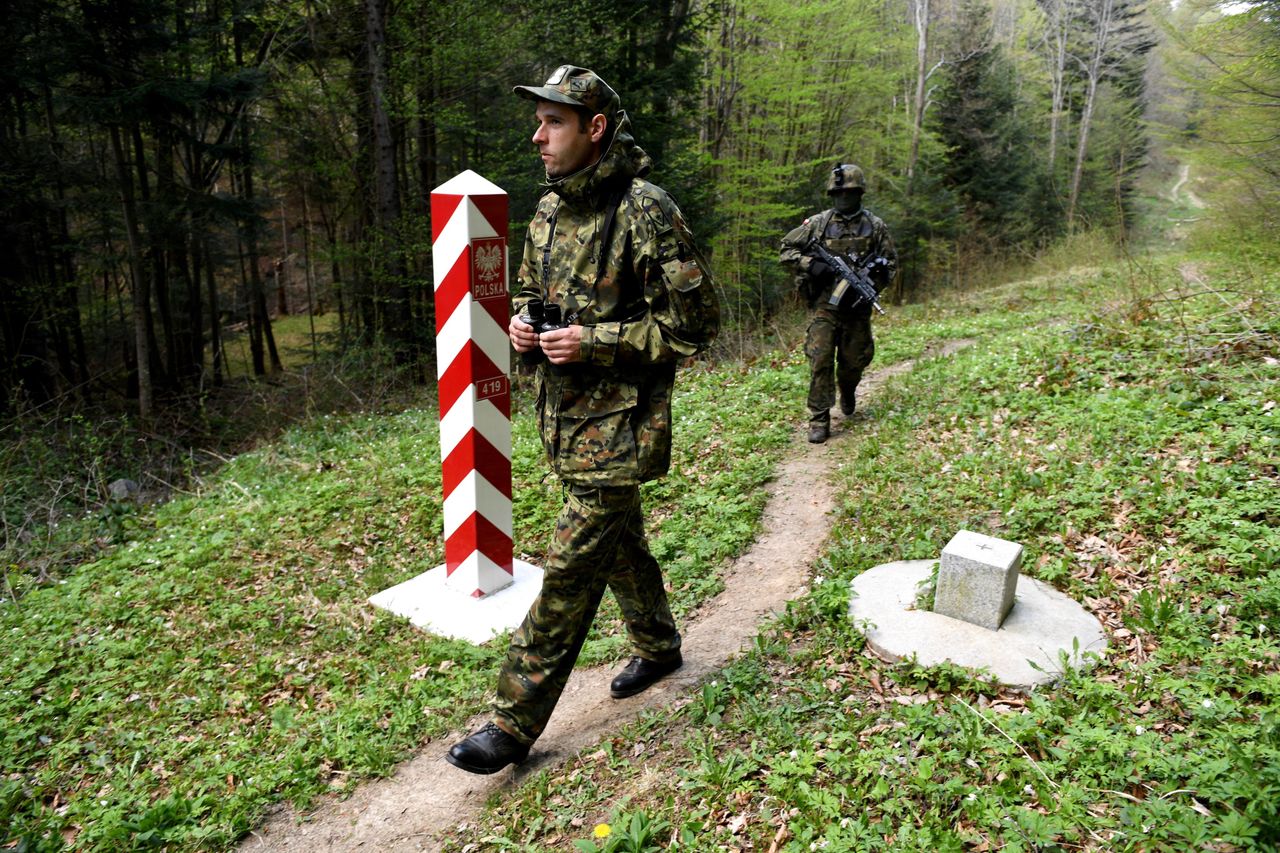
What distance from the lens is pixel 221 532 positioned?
6.34 metres

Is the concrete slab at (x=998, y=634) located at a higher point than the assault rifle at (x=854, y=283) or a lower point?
lower

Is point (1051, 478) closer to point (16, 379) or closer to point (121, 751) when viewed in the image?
point (121, 751)

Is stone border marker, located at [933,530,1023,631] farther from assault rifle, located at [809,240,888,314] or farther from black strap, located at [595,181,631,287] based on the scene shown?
assault rifle, located at [809,240,888,314]

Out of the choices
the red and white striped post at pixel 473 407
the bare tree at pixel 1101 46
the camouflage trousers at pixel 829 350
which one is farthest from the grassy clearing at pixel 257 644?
the bare tree at pixel 1101 46

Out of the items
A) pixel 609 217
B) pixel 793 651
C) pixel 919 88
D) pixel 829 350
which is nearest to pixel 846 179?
pixel 829 350

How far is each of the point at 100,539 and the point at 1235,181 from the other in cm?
2020

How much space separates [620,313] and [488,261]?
1823mm

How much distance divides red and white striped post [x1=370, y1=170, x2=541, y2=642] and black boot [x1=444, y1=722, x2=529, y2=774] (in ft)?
4.43

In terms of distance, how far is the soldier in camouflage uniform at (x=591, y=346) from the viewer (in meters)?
3.06

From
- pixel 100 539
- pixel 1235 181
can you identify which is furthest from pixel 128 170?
pixel 1235 181

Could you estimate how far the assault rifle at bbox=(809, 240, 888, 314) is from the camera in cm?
709

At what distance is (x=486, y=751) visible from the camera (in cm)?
327

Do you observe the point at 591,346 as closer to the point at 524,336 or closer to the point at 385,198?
the point at 524,336

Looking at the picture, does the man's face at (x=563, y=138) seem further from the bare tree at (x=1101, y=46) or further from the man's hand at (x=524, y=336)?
the bare tree at (x=1101, y=46)
